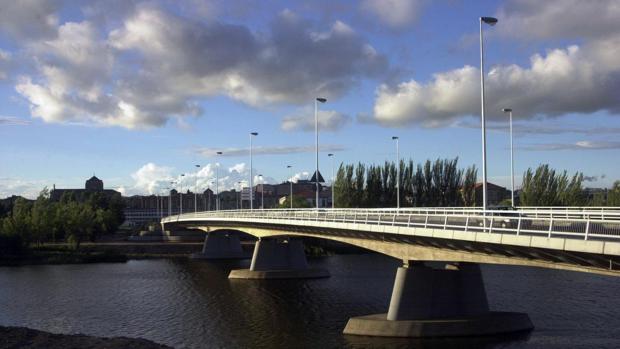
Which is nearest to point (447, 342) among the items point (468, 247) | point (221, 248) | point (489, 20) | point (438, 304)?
point (438, 304)

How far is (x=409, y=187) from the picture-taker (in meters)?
120

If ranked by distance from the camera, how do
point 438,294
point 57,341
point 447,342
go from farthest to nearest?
point 438,294 < point 447,342 < point 57,341

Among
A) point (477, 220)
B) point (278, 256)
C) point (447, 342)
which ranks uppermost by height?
point (477, 220)

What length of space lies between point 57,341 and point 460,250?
2105 cm

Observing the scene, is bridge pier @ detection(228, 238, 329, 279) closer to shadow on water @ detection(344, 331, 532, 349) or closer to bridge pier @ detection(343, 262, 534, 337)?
bridge pier @ detection(343, 262, 534, 337)

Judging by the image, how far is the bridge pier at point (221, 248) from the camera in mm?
110306

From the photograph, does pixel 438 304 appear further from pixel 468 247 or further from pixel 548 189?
pixel 548 189

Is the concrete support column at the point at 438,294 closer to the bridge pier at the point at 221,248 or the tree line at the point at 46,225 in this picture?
the bridge pier at the point at 221,248

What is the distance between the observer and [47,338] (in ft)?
115

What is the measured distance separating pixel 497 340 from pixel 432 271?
5225mm

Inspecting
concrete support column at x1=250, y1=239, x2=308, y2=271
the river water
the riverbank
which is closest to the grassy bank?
the river water

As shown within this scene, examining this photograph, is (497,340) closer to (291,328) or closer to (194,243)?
(291,328)

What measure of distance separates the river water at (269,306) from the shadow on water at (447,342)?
6cm

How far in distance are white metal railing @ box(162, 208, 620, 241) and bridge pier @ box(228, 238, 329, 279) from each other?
4.21 m
